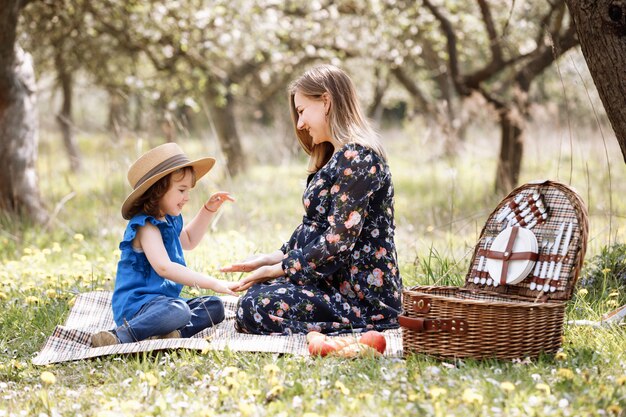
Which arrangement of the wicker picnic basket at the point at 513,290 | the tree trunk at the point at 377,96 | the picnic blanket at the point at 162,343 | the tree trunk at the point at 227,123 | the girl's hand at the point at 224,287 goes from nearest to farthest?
1. the wicker picnic basket at the point at 513,290
2. the picnic blanket at the point at 162,343
3. the girl's hand at the point at 224,287
4. the tree trunk at the point at 227,123
5. the tree trunk at the point at 377,96

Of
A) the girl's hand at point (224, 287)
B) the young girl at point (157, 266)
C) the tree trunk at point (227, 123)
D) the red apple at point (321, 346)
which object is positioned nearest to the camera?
the red apple at point (321, 346)

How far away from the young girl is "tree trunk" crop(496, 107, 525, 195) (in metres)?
4.84

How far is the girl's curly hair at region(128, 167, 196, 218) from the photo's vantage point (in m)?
3.89

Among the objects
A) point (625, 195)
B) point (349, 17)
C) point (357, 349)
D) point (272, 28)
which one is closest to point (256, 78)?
point (349, 17)

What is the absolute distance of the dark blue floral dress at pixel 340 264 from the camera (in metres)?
3.74

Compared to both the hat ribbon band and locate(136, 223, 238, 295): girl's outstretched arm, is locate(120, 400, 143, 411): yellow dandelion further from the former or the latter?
the hat ribbon band

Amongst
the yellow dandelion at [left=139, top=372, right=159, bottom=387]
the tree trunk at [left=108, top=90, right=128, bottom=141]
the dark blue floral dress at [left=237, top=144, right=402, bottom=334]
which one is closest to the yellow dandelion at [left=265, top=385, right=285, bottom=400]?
the yellow dandelion at [left=139, top=372, right=159, bottom=387]

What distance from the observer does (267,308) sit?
12.6ft

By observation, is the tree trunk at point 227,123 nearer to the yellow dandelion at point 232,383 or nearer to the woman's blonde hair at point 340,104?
the woman's blonde hair at point 340,104

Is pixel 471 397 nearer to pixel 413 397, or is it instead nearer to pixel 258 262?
pixel 413 397

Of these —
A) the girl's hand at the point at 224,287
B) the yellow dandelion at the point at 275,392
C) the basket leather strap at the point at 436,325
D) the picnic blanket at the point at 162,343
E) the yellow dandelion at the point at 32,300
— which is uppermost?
Result: the girl's hand at the point at 224,287

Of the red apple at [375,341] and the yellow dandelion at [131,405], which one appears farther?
the red apple at [375,341]

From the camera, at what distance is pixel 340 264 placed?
3.83m

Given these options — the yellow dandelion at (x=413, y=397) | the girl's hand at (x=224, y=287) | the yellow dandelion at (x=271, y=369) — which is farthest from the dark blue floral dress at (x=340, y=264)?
the yellow dandelion at (x=413, y=397)
